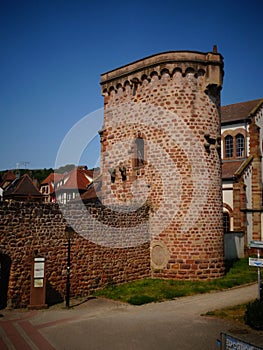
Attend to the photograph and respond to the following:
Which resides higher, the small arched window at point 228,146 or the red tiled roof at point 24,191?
the small arched window at point 228,146

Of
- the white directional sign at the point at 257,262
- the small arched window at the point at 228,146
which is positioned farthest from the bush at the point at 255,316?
the small arched window at the point at 228,146

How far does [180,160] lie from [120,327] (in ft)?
30.0

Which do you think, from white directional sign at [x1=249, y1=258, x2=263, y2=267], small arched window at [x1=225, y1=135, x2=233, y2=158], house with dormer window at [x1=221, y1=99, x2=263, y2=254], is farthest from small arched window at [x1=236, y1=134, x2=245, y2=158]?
white directional sign at [x1=249, y1=258, x2=263, y2=267]

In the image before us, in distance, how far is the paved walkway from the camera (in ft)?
28.0

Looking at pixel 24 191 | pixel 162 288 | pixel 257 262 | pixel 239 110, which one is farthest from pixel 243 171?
pixel 24 191

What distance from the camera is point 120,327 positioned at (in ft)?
32.6

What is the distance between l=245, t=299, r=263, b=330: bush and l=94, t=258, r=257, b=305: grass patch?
13.9 feet

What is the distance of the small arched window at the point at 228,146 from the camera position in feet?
105

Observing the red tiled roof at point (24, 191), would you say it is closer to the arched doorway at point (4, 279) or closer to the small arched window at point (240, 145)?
the small arched window at point (240, 145)

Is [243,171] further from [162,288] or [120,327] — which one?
[120,327]

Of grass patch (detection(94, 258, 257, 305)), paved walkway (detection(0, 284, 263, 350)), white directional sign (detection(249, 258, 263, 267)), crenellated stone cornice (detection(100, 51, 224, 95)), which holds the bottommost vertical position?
paved walkway (detection(0, 284, 263, 350))

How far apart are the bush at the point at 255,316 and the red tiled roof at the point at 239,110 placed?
23.2 meters

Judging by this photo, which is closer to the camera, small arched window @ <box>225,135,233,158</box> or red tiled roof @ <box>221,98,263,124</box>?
red tiled roof @ <box>221,98,263,124</box>

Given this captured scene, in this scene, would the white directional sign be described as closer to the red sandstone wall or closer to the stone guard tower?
the stone guard tower
